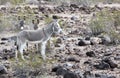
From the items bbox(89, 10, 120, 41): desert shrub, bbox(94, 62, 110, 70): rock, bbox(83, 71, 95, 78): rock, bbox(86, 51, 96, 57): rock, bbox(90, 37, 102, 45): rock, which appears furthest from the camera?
bbox(89, 10, 120, 41): desert shrub

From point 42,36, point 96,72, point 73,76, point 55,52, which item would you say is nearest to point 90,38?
point 55,52

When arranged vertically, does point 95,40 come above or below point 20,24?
below

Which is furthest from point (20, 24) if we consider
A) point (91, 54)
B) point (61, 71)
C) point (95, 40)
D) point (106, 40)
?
point (61, 71)

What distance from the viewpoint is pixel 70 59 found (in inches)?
535

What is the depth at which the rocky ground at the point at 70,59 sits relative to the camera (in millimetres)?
11859

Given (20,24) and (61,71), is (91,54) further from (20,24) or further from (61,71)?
(20,24)

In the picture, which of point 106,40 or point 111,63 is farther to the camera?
point 106,40

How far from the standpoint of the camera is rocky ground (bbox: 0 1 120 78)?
38.9 ft

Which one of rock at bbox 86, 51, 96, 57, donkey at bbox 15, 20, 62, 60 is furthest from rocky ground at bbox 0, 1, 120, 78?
donkey at bbox 15, 20, 62, 60

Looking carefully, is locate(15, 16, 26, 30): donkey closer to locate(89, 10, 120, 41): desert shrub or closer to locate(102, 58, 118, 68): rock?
locate(89, 10, 120, 41): desert shrub

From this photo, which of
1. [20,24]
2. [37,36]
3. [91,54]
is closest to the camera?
[37,36]

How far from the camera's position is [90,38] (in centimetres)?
1747

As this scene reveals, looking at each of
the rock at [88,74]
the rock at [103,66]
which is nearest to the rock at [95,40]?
the rock at [103,66]

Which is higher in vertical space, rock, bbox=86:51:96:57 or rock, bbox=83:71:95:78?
rock, bbox=83:71:95:78
